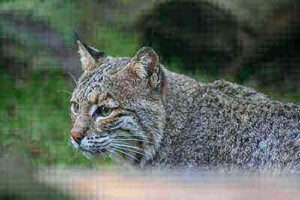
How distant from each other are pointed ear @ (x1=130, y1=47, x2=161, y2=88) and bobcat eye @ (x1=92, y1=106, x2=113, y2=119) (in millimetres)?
281

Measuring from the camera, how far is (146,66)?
455 centimetres

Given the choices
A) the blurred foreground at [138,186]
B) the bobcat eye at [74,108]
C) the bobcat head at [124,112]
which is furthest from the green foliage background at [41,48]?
the blurred foreground at [138,186]

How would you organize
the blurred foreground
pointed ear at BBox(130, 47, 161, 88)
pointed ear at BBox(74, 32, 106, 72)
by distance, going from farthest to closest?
pointed ear at BBox(74, 32, 106, 72) < pointed ear at BBox(130, 47, 161, 88) < the blurred foreground

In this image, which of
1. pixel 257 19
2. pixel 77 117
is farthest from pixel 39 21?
pixel 77 117

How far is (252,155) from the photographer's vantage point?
14.4 feet

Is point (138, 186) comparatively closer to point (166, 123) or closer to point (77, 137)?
point (77, 137)

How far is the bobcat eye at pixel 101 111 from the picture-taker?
4.50 meters

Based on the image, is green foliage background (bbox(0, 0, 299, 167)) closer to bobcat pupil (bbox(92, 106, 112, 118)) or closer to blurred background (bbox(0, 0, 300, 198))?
blurred background (bbox(0, 0, 300, 198))

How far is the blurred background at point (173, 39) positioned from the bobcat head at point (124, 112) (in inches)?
109

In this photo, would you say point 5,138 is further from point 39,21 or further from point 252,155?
point 252,155

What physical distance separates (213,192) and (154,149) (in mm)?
2736

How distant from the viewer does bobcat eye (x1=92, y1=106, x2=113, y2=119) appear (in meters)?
4.50

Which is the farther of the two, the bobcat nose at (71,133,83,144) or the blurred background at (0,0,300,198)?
the blurred background at (0,0,300,198)

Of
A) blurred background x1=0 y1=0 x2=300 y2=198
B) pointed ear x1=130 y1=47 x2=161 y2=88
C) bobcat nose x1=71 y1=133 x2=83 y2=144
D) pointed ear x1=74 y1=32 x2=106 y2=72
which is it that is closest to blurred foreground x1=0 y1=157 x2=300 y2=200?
bobcat nose x1=71 y1=133 x2=83 y2=144
